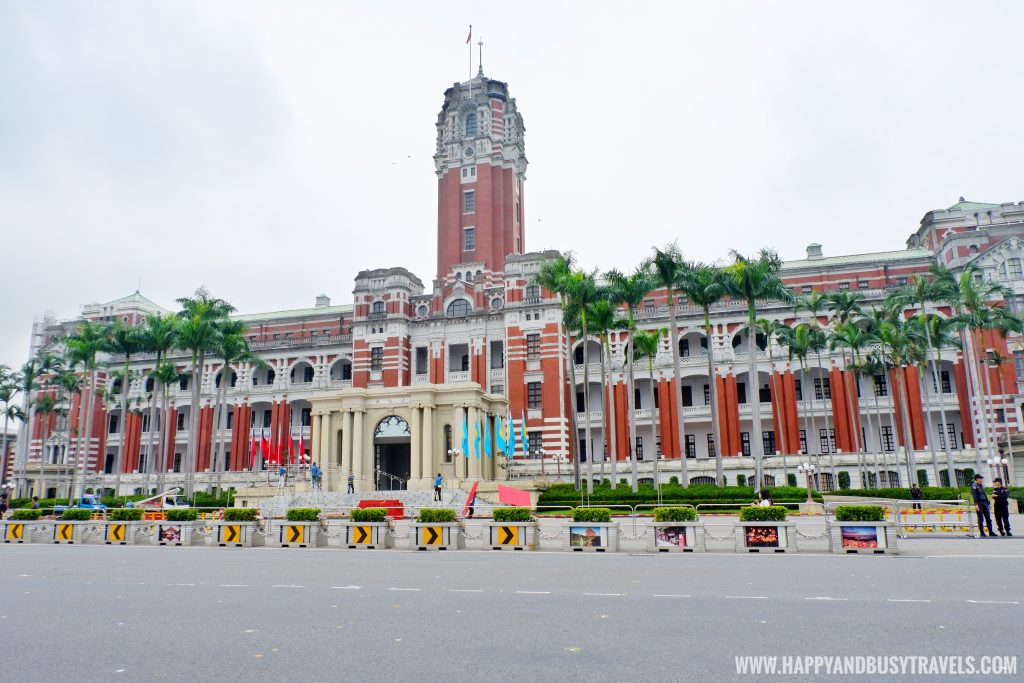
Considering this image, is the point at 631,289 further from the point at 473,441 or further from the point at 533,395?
the point at 533,395

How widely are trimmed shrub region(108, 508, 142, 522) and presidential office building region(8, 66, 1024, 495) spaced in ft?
70.3

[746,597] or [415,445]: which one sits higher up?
[415,445]

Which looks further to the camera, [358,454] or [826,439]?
[826,439]

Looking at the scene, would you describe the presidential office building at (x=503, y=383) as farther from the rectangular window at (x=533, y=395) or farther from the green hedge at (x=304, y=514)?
the green hedge at (x=304, y=514)

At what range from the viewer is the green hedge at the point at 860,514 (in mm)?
20594

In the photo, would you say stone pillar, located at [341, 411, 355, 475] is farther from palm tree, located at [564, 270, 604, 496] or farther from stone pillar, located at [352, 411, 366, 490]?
palm tree, located at [564, 270, 604, 496]

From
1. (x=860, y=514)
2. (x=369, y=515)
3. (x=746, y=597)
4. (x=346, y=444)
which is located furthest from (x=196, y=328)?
(x=746, y=597)

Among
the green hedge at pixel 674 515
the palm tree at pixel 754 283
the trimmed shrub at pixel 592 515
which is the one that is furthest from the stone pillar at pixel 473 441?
the green hedge at pixel 674 515

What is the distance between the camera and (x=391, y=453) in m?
60.9

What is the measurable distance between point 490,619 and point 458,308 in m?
58.1

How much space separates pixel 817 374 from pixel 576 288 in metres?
27.7

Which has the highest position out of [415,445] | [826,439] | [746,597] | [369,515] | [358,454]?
[826,439]

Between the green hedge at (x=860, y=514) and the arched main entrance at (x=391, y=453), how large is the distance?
1345 inches

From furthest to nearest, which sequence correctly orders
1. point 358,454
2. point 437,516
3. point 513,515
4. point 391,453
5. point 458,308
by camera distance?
point 458,308, point 391,453, point 358,454, point 437,516, point 513,515
